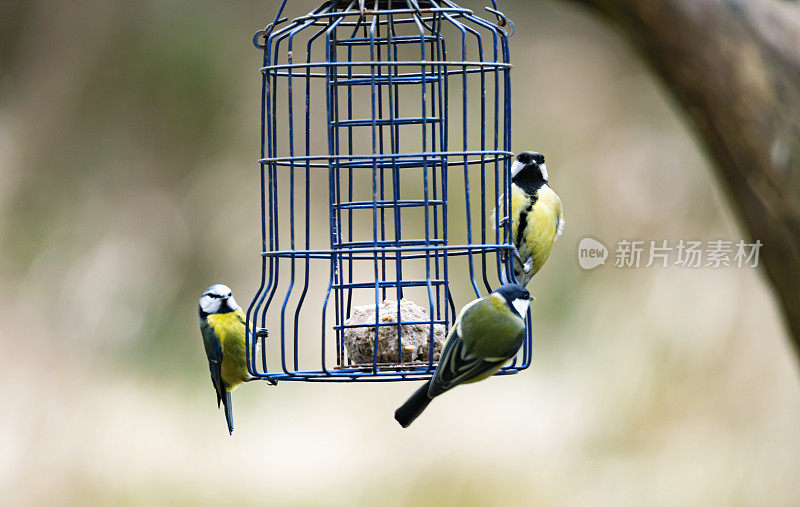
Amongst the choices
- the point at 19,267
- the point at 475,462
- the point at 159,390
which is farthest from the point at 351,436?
the point at 19,267

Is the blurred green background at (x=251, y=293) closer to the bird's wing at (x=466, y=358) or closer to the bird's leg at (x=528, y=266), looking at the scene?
the bird's leg at (x=528, y=266)

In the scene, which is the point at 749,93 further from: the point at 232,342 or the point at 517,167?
the point at 232,342

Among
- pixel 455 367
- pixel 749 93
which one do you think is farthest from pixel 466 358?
pixel 749 93

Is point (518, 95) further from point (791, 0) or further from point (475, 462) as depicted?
point (475, 462)

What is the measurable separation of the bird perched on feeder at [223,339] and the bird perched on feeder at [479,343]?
90cm

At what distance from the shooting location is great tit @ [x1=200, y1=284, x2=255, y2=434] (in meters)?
4.32

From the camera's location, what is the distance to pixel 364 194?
25.2 feet

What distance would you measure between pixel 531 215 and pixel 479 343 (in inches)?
33.9

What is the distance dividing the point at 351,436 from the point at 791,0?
14.6 feet

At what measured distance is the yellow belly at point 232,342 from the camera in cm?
432

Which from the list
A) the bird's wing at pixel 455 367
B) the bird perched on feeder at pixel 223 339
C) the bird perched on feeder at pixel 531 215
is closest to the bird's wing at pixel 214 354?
the bird perched on feeder at pixel 223 339

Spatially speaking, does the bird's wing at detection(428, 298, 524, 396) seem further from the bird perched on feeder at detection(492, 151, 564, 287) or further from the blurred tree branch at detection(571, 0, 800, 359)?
the blurred tree branch at detection(571, 0, 800, 359)

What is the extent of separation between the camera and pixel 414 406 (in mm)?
3795

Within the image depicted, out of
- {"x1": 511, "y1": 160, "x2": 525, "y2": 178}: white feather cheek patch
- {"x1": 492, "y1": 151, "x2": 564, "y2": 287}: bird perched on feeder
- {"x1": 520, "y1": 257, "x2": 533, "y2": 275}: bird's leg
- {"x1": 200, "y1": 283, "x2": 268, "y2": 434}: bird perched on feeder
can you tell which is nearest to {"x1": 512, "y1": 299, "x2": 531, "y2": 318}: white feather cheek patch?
{"x1": 492, "y1": 151, "x2": 564, "y2": 287}: bird perched on feeder
